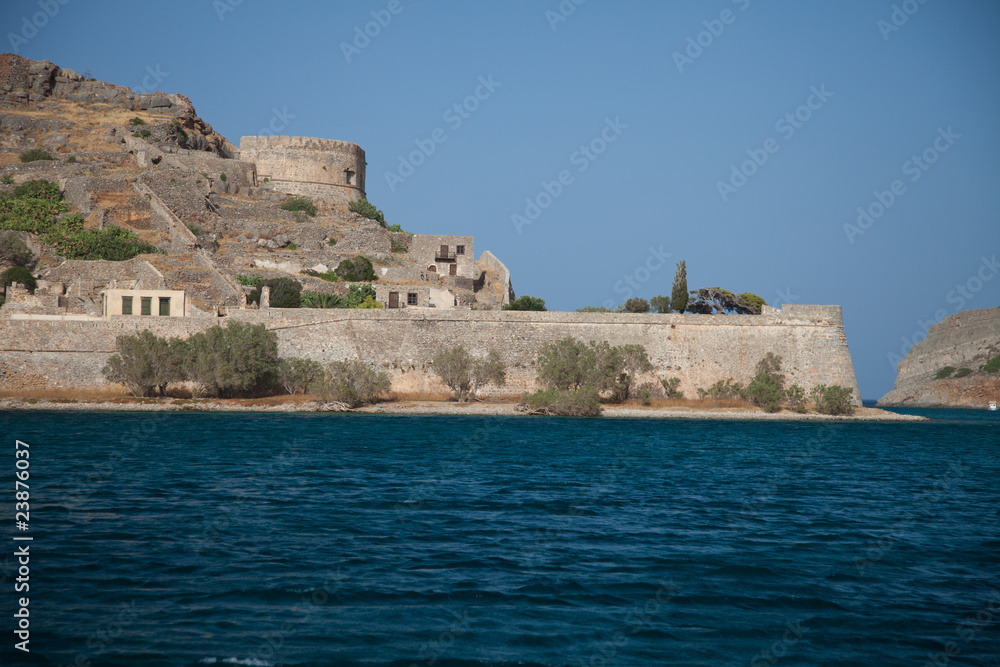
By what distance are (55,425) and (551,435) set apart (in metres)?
16.3

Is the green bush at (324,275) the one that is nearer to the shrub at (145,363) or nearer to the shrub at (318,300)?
the shrub at (318,300)

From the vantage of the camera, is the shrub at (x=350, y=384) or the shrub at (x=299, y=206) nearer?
the shrub at (x=350, y=384)

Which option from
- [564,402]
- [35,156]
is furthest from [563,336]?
[35,156]

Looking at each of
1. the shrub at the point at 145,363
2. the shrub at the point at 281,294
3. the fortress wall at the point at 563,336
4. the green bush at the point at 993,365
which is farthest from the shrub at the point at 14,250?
the green bush at the point at 993,365

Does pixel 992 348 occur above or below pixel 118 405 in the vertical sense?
above

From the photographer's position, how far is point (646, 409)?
38500mm

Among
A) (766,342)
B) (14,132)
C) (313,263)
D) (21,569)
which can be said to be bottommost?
(21,569)

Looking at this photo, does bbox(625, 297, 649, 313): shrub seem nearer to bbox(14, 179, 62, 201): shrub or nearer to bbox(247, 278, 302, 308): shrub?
bbox(247, 278, 302, 308): shrub

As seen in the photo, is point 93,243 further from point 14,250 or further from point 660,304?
point 660,304

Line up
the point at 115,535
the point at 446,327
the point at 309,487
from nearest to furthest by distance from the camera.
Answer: the point at 115,535 → the point at 309,487 → the point at 446,327

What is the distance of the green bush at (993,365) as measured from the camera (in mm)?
69062

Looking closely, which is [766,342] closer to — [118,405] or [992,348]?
[118,405]

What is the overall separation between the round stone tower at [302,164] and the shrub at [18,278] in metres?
18.9

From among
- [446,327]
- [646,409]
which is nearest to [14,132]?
[446,327]
